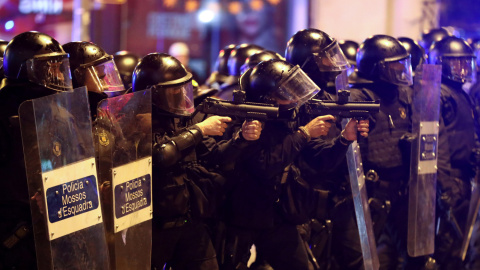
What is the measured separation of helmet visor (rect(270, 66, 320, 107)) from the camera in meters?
4.75

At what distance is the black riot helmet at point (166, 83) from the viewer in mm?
4410

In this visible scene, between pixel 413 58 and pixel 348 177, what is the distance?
1840 millimetres

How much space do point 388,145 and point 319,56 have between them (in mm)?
920

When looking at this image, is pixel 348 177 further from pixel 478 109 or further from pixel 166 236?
pixel 478 109

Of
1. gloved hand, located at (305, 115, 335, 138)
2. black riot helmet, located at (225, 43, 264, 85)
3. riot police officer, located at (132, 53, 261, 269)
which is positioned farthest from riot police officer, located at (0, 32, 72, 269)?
black riot helmet, located at (225, 43, 264, 85)

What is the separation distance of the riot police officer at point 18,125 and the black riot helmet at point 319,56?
2.06 metres

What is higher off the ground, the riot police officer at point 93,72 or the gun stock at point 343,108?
the riot police officer at point 93,72

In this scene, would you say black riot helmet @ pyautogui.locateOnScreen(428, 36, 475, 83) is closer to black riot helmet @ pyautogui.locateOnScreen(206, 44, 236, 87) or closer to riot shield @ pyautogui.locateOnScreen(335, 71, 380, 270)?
riot shield @ pyautogui.locateOnScreen(335, 71, 380, 270)

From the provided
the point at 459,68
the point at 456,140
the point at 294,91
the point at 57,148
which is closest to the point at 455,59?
the point at 459,68

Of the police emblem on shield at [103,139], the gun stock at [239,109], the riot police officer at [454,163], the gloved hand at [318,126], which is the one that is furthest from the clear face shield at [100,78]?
the riot police officer at [454,163]

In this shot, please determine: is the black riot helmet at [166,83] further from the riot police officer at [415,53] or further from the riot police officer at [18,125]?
the riot police officer at [415,53]

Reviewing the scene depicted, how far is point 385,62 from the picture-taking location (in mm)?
5738

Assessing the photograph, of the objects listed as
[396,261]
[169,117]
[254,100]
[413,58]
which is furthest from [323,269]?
[413,58]

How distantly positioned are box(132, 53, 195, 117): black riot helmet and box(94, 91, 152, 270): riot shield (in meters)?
0.36
